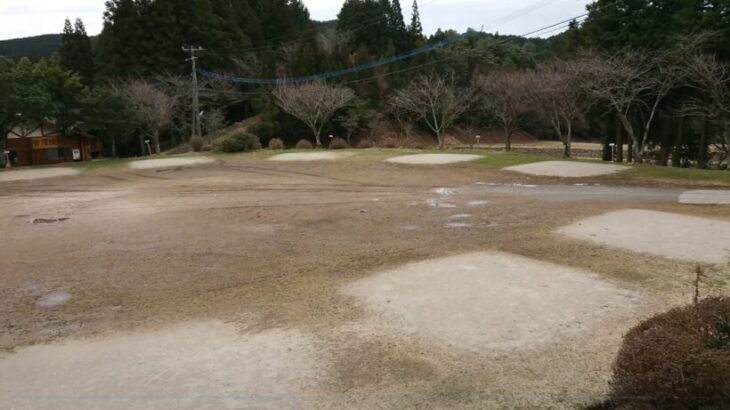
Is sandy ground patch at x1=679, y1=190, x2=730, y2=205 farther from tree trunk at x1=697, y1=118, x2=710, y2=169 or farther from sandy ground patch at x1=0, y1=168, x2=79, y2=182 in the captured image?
sandy ground patch at x1=0, y1=168, x2=79, y2=182

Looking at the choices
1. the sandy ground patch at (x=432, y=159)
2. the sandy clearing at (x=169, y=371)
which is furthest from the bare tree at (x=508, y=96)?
the sandy clearing at (x=169, y=371)

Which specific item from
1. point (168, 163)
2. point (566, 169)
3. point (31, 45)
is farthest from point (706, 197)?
point (31, 45)

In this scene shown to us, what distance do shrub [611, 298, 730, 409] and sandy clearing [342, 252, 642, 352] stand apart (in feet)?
3.69

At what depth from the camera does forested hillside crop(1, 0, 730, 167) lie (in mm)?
18703

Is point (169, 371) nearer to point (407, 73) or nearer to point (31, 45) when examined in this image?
point (407, 73)

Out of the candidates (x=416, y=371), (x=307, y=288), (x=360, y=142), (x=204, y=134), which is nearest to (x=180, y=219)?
(x=307, y=288)

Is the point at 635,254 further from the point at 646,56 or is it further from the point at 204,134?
the point at 204,134

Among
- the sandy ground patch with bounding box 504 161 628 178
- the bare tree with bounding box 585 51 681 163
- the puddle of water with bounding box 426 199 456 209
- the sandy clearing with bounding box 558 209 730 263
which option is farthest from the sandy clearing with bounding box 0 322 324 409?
the bare tree with bounding box 585 51 681 163

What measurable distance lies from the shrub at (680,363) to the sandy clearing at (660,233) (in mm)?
3616

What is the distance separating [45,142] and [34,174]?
1370 cm

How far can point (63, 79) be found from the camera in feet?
93.4

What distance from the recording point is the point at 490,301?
4.87 metres

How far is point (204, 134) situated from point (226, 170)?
2079 centimetres

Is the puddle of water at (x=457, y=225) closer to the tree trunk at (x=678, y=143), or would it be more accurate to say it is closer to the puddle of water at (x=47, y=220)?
the puddle of water at (x=47, y=220)
